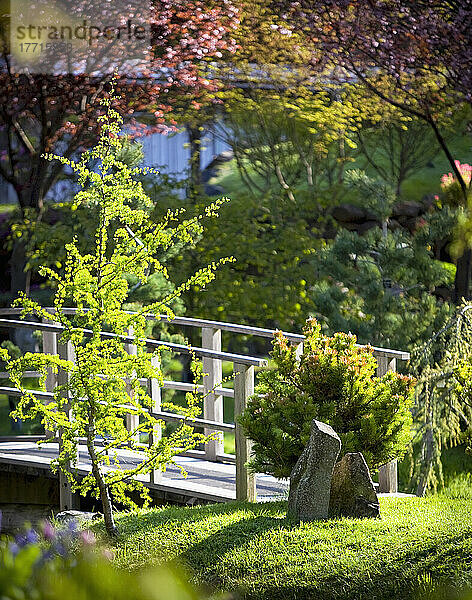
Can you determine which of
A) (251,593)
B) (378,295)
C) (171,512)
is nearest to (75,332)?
(171,512)

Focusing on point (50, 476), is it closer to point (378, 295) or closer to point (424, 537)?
point (424, 537)

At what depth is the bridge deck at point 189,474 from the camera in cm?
598

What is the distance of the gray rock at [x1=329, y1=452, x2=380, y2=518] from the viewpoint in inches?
197

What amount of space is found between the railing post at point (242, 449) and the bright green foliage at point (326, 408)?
0.10 meters

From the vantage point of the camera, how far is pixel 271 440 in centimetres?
536

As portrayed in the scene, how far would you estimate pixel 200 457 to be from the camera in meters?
7.17

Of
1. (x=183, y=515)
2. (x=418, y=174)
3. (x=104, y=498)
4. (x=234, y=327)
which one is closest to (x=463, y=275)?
(x=234, y=327)

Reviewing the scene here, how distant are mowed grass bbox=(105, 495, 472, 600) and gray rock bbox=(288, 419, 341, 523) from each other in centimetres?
11

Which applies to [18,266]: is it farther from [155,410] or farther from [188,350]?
[188,350]

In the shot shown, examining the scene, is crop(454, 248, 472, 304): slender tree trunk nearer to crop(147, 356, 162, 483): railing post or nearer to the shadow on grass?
crop(147, 356, 162, 483): railing post

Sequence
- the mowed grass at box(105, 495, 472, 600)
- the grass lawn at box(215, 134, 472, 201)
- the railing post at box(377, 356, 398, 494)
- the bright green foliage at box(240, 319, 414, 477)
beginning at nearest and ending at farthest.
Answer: the mowed grass at box(105, 495, 472, 600), the bright green foliage at box(240, 319, 414, 477), the railing post at box(377, 356, 398, 494), the grass lawn at box(215, 134, 472, 201)

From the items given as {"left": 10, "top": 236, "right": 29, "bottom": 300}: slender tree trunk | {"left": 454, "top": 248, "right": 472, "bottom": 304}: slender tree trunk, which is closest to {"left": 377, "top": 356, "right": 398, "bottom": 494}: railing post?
{"left": 454, "top": 248, "right": 472, "bottom": 304}: slender tree trunk

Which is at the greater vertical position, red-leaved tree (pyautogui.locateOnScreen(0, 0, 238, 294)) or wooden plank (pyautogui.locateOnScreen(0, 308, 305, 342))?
red-leaved tree (pyautogui.locateOnScreen(0, 0, 238, 294))

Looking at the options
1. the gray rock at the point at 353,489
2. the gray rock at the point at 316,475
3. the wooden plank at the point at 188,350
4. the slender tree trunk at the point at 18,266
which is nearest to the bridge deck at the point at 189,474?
the wooden plank at the point at 188,350
